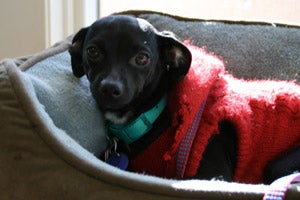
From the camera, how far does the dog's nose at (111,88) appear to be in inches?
46.5

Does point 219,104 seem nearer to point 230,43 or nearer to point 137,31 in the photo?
point 137,31

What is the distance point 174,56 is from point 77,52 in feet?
1.01

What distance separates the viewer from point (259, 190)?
790mm

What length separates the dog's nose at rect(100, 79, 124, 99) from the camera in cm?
118

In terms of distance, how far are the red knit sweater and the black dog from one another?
0.03 metres

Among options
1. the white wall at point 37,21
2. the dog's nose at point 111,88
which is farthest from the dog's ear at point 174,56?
the white wall at point 37,21

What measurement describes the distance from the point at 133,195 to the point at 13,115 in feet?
1.07

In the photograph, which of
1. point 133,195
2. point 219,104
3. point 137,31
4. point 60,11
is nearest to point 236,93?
point 219,104

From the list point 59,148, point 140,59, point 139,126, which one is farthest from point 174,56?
point 59,148

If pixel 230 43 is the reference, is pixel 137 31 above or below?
above

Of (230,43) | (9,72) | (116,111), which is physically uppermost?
(9,72)

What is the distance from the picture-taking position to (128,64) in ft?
4.16

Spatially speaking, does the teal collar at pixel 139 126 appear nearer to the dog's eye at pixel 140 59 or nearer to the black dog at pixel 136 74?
the black dog at pixel 136 74

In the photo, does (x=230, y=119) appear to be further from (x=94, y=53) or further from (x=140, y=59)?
(x=94, y=53)
